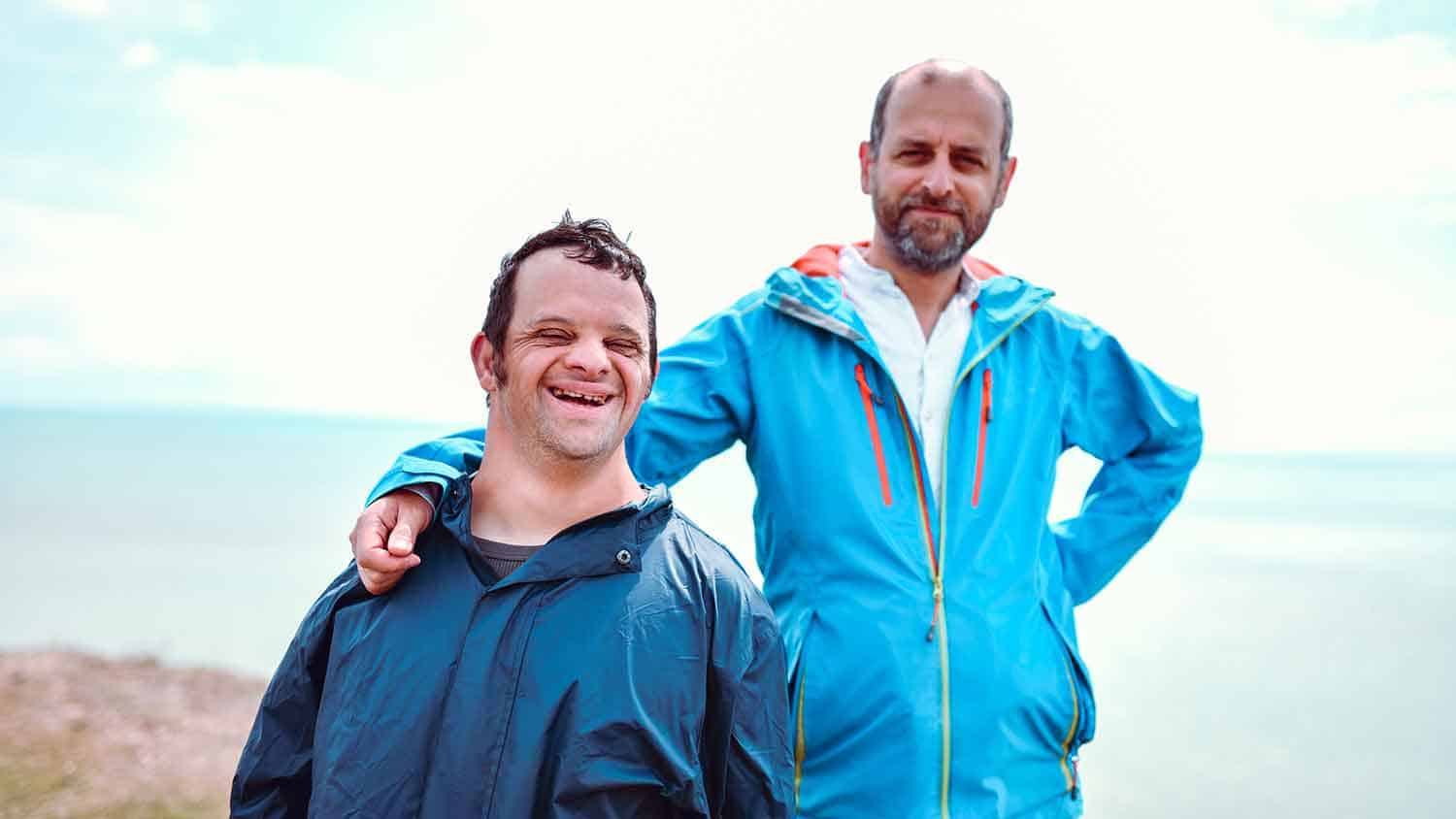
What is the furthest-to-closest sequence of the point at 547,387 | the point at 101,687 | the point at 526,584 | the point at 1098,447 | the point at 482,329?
the point at 101,687, the point at 1098,447, the point at 482,329, the point at 547,387, the point at 526,584

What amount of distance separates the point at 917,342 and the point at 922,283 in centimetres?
16

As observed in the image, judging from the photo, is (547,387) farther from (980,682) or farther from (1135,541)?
(1135,541)

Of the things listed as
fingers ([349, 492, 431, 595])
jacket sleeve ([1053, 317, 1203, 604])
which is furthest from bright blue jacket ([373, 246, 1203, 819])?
fingers ([349, 492, 431, 595])

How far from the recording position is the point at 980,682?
7.75 ft

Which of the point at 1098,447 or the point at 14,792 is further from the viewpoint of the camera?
the point at 14,792

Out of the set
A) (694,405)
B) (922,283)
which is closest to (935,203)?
(922,283)

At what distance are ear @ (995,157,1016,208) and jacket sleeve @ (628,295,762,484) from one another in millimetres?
693

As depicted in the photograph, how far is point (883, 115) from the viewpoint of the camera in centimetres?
274

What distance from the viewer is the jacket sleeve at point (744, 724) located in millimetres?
1904

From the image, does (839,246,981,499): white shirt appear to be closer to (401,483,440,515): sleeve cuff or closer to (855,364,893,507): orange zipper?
(855,364,893,507): orange zipper

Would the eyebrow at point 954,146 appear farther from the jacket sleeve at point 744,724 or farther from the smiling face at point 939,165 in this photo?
the jacket sleeve at point 744,724

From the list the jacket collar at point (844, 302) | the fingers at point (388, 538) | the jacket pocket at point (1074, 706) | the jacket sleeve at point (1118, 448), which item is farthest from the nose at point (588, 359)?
the jacket sleeve at point (1118, 448)

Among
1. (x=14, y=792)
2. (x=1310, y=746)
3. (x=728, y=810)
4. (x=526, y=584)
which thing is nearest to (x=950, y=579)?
(x=728, y=810)

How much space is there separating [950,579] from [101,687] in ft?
18.4
